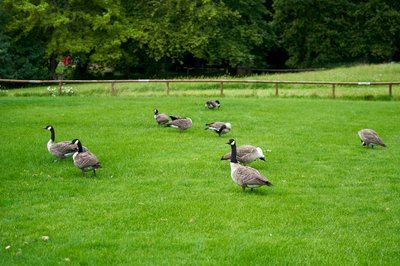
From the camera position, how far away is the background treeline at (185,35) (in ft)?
171

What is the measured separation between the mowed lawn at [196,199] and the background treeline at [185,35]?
1124 inches

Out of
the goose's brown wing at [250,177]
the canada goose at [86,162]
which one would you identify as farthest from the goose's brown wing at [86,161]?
the goose's brown wing at [250,177]

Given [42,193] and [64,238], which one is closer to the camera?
[64,238]

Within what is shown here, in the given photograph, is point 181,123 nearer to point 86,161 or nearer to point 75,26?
point 86,161

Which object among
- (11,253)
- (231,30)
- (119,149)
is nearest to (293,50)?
(231,30)

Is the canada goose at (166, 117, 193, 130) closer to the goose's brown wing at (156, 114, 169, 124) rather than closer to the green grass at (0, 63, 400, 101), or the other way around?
the goose's brown wing at (156, 114, 169, 124)

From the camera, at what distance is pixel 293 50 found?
234 ft

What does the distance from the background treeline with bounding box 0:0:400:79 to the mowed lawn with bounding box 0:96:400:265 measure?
28552 millimetres

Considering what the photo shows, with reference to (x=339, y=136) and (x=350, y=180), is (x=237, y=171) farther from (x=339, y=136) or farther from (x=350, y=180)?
(x=339, y=136)

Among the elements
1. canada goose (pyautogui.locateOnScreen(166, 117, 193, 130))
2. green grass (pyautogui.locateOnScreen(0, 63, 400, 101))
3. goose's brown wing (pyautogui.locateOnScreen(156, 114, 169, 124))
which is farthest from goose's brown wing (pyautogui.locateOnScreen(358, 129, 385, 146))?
green grass (pyautogui.locateOnScreen(0, 63, 400, 101))

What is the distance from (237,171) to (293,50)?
5979cm

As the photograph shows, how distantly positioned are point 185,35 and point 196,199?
4461 cm

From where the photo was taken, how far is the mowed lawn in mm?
9719

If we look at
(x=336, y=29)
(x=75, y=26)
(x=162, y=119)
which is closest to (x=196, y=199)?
(x=162, y=119)
